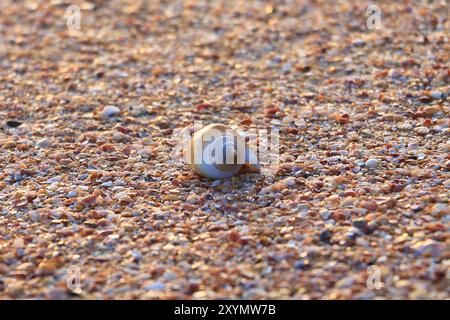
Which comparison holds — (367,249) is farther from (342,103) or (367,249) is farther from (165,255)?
(342,103)

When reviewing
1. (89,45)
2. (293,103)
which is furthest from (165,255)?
(89,45)

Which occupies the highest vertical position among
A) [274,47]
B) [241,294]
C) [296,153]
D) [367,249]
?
[274,47]

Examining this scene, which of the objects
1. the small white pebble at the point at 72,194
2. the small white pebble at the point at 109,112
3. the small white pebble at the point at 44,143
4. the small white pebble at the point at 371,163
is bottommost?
the small white pebble at the point at 72,194

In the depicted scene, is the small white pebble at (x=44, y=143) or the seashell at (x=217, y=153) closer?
→ the seashell at (x=217, y=153)

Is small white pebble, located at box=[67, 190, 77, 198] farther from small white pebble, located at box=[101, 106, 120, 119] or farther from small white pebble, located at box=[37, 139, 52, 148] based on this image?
small white pebble, located at box=[101, 106, 120, 119]

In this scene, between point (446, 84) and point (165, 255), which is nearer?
point (165, 255)

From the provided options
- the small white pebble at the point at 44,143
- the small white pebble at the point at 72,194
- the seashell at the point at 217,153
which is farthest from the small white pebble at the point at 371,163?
the small white pebble at the point at 44,143

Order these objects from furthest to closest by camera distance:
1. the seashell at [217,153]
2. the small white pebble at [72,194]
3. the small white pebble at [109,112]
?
the small white pebble at [109,112] < the small white pebble at [72,194] < the seashell at [217,153]

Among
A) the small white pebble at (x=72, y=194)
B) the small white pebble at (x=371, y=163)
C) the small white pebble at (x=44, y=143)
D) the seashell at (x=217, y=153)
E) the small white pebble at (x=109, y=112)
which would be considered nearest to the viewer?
the seashell at (x=217, y=153)

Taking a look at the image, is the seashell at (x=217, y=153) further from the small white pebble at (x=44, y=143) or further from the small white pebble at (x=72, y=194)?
the small white pebble at (x=44, y=143)
